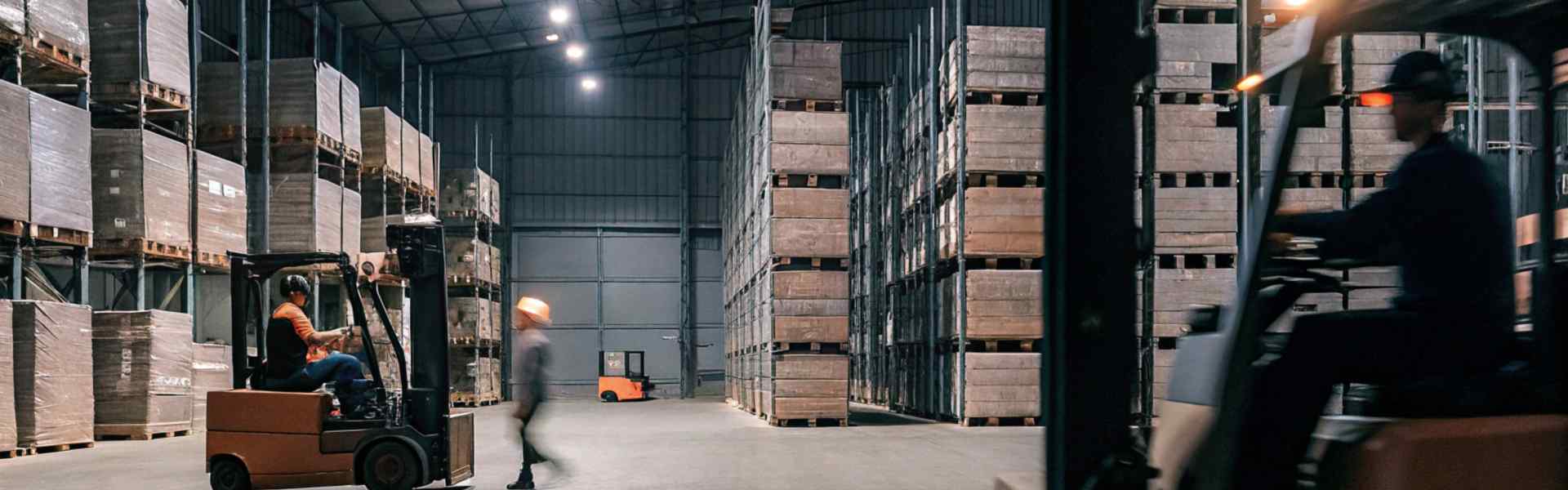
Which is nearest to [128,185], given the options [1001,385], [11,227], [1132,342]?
[11,227]

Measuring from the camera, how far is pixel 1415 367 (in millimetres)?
2457

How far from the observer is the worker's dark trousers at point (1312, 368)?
2.43 meters

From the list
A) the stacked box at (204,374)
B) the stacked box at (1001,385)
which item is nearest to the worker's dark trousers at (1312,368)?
the stacked box at (1001,385)

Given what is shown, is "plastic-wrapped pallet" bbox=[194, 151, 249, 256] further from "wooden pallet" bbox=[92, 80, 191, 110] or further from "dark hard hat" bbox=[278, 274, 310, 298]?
"dark hard hat" bbox=[278, 274, 310, 298]

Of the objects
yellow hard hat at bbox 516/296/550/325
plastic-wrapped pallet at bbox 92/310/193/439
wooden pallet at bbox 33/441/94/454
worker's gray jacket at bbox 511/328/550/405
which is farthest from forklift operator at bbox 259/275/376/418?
plastic-wrapped pallet at bbox 92/310/193/439

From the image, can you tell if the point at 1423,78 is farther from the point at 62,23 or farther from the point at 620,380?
the point at 620,380

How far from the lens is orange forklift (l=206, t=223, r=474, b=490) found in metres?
6.87

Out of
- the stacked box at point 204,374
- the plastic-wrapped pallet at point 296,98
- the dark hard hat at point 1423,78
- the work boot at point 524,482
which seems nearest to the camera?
the dark hard hat at point 1423,78

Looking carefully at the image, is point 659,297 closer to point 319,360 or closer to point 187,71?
point 187,71

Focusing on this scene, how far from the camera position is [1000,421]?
12406 millimetres

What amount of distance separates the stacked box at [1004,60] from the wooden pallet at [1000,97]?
0.05m

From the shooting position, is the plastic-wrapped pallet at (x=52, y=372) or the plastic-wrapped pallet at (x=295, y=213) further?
the plastic-wrapped pallet at (x=295, y=213)

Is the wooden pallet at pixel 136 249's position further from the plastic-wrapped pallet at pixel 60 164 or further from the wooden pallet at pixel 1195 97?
the wooden pallet at pixel 1195 97

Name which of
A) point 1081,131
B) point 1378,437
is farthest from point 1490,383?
point 1081,131
